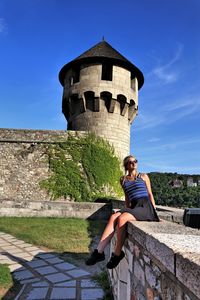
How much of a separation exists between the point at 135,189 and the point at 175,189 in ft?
125

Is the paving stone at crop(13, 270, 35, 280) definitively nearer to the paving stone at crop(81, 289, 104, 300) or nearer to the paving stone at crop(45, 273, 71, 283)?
the paving stone at crop(45, 273, 71, 283)

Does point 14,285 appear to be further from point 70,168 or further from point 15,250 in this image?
point 70,168

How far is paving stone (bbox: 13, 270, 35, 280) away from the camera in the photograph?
4.91 m

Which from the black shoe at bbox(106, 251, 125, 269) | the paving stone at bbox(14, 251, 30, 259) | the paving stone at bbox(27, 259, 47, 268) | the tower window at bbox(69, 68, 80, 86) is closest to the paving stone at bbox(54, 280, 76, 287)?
the paving stone at bbox(27, 259, 47, 268)

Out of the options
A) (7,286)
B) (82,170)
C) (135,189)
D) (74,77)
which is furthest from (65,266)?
(74,77)

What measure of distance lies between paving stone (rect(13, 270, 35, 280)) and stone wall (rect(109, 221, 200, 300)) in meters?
2.35

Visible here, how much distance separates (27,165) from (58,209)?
171 inches

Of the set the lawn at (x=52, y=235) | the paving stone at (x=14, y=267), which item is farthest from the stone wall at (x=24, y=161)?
the paving stone at (x=14, y=267)

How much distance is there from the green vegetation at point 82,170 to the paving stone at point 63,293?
10644mm

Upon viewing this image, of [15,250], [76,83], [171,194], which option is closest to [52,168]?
[76,83]

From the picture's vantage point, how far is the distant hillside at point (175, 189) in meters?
37.0

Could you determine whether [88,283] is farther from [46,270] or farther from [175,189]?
[175,189]

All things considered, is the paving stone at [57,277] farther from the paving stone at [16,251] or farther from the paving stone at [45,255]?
the paving stone at [16,251]

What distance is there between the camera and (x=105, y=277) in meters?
4.86
